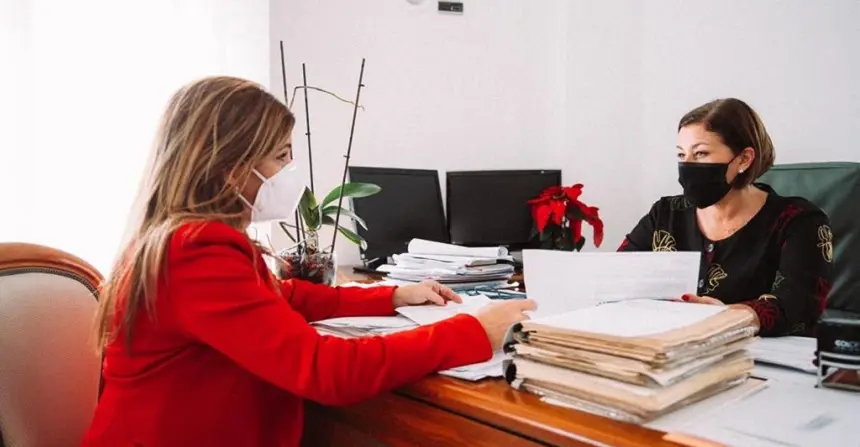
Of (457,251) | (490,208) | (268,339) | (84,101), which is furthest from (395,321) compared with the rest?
(490,208)

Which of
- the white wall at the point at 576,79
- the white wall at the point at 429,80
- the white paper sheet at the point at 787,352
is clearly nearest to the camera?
the white paper sheet at the point at 787,352

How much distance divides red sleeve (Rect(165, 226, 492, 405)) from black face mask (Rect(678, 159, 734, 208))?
99 cm

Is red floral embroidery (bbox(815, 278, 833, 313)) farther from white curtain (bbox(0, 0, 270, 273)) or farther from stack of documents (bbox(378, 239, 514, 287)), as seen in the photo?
white curtain (bbox(0, 0, 270, 273))

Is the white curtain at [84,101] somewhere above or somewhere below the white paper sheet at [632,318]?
above

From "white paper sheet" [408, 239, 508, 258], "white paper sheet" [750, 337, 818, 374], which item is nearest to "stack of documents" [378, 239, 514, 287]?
"white paper sheet" [408, 239, 508, 258]

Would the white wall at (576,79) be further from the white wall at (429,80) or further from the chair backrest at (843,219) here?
the chair backrest at (843,219)

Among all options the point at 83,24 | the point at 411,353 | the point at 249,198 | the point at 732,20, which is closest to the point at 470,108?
the point at 732,20

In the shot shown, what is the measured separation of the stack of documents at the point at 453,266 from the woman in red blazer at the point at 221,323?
2.04 feet

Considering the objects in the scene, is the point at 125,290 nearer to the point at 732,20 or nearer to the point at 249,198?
the point at 249,198

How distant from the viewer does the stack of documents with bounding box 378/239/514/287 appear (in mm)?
1633

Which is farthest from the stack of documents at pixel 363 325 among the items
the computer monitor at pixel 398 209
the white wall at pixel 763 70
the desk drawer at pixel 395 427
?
the white wall at pixel 763 70

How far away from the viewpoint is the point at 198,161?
94cm

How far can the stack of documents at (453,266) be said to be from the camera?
163 cm

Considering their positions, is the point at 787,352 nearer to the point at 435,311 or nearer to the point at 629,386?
the point at 629,386
